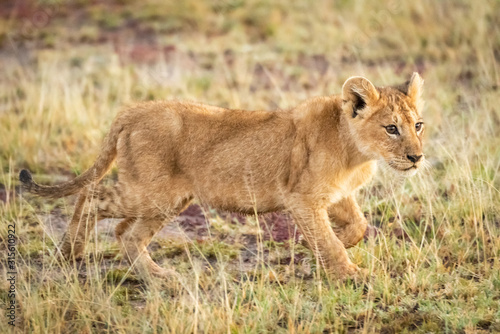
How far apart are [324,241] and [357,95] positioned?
1.10 metres

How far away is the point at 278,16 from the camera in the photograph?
15.6m

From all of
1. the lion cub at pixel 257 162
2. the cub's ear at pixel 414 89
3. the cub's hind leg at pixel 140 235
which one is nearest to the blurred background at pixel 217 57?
the cub's hind leg at pixel 140 235

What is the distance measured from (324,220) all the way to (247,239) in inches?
55.6

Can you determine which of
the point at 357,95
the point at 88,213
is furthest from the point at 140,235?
the point at 357,95

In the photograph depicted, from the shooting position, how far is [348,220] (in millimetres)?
6230

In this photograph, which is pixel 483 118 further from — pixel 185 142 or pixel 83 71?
pixel 83 71

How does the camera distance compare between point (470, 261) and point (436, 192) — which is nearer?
point (470, 261)

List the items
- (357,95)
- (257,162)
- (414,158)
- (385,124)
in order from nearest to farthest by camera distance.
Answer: (414,158) → (385,124) → (357,95) → (257,162)

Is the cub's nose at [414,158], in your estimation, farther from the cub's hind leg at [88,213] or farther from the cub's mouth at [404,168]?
the cub's hind leg at [88,213]

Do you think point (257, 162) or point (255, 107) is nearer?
point (257, 162)

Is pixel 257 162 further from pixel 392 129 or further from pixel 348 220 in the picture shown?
pixel 392 129

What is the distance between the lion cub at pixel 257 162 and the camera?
5715 millimetres

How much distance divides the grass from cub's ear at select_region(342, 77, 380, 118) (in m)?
0.78

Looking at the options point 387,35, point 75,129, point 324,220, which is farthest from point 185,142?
point 387,35
